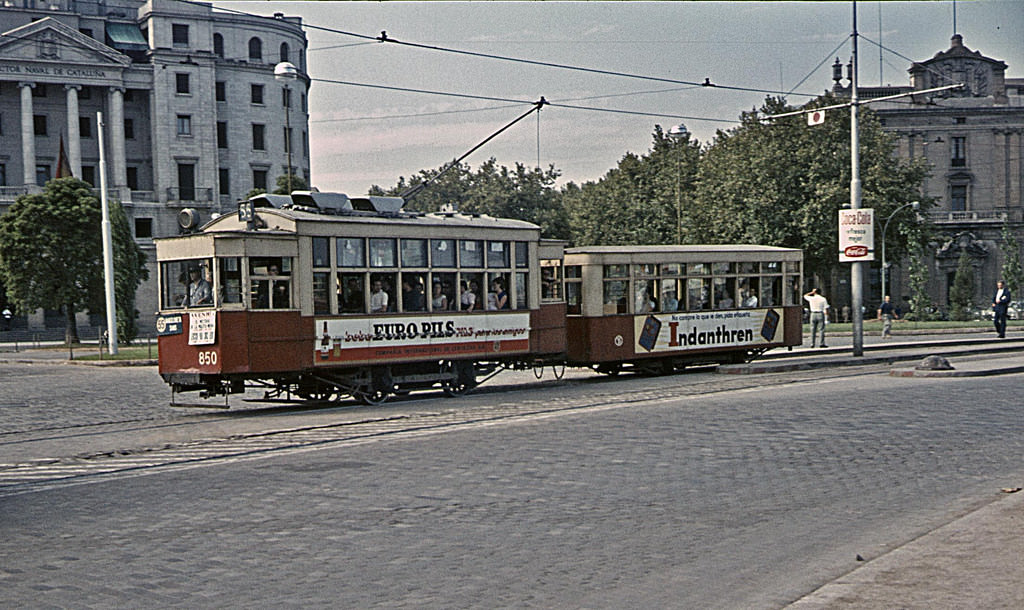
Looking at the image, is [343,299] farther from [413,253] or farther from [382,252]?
[413,253]

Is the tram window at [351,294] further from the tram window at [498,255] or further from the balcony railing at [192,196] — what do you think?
the balcony railing at [192,196]

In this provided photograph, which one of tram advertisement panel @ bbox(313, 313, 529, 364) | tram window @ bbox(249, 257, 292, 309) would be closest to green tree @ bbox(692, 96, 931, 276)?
tram advertisement panel @ bbox(313, 313, 529, 364)

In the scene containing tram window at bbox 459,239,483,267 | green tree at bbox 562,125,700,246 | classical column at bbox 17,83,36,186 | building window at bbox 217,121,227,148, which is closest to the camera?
tram window at bbox 459,239,483,267

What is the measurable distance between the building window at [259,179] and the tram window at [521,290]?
6239 centimetres

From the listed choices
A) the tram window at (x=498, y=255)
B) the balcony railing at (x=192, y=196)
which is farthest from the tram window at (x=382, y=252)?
the balcony railing at (x=192, y=196)

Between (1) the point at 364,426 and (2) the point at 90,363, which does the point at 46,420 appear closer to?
(1) the point at 364,426

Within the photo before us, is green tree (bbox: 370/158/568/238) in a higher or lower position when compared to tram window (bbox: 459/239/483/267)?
higher

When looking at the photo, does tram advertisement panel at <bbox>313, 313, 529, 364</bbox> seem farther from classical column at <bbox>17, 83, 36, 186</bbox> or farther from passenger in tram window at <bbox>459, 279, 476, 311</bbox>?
classical column at <bbox>17, 83, 36, 186</bbox>

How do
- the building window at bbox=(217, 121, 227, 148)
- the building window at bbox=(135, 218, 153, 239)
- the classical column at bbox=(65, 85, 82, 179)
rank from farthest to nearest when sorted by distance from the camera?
the building window at bbox=(217, 121, 227, 148) < the building window at bbox=(135, 218, 153, 239) < the classical column at bbox=(65, 85, 82, 179)

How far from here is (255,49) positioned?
80625mm

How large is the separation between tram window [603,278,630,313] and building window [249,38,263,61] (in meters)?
62.3

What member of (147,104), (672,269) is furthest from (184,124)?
(672,269)

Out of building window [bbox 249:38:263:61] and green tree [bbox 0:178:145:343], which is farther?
building window [bbox 249:38:263:61]

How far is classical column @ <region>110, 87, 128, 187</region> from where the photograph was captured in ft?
247
